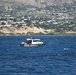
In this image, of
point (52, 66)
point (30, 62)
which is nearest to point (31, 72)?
point (52, 66)

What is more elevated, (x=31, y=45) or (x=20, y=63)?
(x=20, y=63)

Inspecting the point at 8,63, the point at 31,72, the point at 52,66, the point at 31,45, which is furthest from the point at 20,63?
the point at 31,45

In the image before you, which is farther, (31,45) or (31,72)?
(31,45)

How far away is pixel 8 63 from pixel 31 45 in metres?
74.5

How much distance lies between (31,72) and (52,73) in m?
3.30

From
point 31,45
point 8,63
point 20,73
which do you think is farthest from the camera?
point 31,45

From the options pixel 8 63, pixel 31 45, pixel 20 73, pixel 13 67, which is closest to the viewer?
pixel 20 73

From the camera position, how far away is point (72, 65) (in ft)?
302

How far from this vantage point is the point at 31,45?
172 metres

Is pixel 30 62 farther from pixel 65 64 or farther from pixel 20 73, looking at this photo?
pixel 20 73

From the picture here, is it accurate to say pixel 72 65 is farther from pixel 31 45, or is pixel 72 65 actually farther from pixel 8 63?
pixel 31 45

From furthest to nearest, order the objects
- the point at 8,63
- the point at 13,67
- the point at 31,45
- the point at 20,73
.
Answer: the point at 31,45, the point at 8,63, the point at 13,67, the point at 20,73

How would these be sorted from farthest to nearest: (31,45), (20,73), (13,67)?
(31,45) < (13,67) < (20,73)

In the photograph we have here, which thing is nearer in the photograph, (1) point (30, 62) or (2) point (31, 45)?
(1) point (30, 62)
